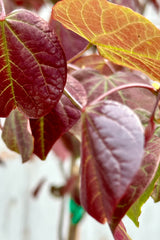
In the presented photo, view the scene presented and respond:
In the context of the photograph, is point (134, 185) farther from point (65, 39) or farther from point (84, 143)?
point (65, 39)

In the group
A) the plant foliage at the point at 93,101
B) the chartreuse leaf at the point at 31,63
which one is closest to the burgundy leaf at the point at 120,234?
the plant foliage at the point at 93,101

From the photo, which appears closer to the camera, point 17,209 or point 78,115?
point 78,115

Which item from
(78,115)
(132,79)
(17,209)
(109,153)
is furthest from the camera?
(17,209)

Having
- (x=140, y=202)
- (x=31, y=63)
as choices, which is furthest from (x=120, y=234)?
(x=31, y=63)

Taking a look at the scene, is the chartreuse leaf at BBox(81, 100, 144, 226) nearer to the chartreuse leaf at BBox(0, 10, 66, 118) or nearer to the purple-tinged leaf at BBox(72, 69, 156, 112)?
the chartreuse leaf at BBox(0, 10, 66, 118)

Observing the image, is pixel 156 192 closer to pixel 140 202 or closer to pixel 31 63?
pixel 140 202

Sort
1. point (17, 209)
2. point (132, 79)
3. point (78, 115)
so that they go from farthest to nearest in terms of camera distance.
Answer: point (17, 209)
point (132, 79)
point (78, 115)

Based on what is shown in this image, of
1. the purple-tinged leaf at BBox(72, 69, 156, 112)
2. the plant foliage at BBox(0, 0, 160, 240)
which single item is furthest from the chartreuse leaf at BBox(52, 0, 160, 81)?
the purple-tinged leaf at BBox(72, 69, 156, 112)

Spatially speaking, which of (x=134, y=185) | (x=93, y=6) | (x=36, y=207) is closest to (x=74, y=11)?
(x=93, y=6)
